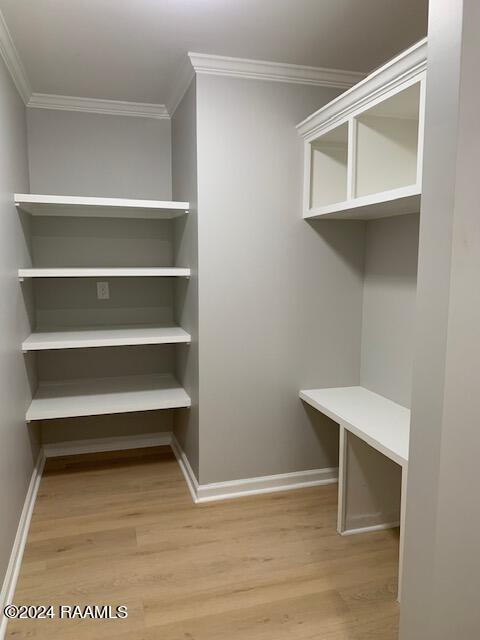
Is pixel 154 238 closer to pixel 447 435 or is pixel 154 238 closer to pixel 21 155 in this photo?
pixel 21 155

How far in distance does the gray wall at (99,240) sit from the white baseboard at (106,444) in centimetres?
4

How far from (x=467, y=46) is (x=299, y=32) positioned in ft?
4.31

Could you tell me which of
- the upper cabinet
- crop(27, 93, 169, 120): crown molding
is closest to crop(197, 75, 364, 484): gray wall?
the upper cabinet

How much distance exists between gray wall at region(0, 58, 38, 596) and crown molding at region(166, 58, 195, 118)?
89cm

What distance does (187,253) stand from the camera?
3008 millimetres

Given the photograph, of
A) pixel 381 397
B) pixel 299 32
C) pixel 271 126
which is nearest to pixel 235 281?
pixel 271 126

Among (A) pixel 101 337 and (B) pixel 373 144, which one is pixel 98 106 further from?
(B) pixel 373 144

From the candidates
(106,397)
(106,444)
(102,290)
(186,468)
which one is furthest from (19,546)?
(102,290)

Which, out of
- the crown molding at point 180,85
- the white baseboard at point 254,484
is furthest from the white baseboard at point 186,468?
the crown molding at point 180,85

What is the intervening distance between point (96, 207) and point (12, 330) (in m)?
0.90

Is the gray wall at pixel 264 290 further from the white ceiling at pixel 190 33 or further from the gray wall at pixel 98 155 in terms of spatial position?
the gray wall at pixel 98 155

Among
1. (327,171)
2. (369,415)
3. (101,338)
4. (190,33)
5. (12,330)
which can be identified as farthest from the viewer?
(101,338)

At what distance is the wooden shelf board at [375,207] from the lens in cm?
196

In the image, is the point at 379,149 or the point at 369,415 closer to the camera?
the point at 379,149
